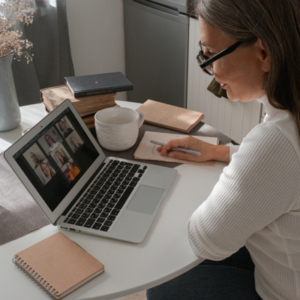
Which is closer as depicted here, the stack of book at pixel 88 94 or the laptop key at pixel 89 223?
the laptop key at pixel 89 223

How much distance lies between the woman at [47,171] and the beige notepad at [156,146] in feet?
0.99

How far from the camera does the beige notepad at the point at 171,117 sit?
1279 millimetres

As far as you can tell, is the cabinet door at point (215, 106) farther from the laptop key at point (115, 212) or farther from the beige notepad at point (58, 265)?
the beige notepad at point (58, 265)

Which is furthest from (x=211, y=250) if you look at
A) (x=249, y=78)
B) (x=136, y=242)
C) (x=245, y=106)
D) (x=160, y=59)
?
(x=160, y=59)

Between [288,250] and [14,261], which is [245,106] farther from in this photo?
[14,261]

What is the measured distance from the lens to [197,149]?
111 cm

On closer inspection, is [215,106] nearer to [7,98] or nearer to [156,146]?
[156,146]

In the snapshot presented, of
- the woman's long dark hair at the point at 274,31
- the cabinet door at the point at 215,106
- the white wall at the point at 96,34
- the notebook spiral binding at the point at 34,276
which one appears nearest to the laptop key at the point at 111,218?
the notebook spiral binding at the point at 34,276

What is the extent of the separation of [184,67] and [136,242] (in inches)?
62.2

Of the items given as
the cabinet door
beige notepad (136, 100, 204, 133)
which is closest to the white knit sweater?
beige notepad (136, 100, 204, 133)

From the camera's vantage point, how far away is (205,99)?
84.5 inches

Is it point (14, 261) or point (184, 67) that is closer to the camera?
point (14, 261)

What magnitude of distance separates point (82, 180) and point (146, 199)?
0.18 m

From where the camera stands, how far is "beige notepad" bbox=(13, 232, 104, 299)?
689 millimetres
